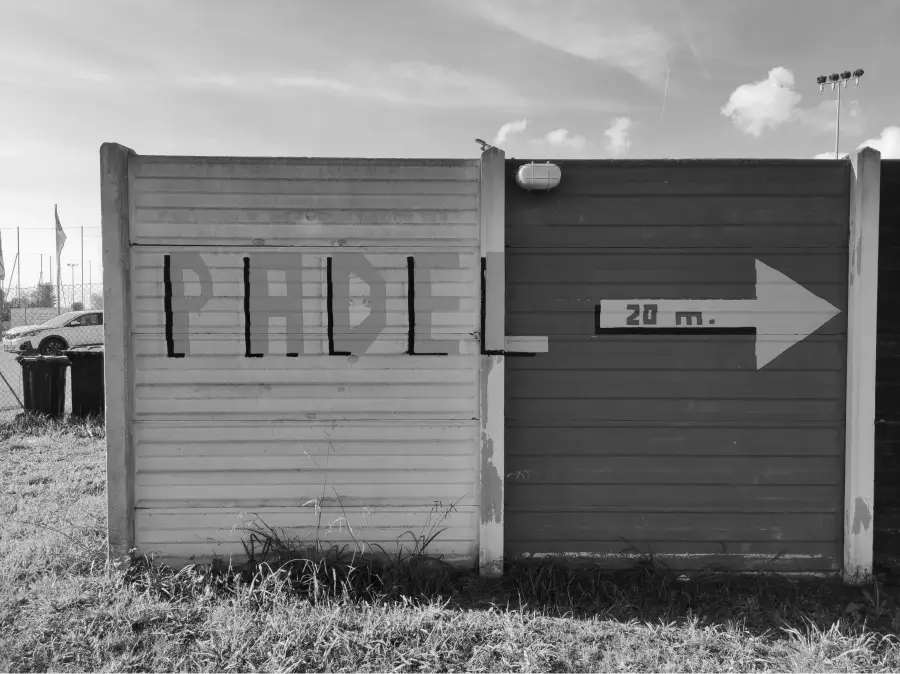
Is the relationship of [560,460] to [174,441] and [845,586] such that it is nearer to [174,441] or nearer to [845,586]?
[845,586]

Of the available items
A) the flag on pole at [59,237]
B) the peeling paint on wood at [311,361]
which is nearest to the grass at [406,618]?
the peeling paint on wood at [311,361]

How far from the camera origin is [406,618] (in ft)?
9.98

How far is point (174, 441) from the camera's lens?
360 centimetres

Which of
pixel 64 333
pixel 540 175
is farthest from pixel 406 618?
pixel 64 333

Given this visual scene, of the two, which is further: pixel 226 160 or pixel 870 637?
pixel 226 160

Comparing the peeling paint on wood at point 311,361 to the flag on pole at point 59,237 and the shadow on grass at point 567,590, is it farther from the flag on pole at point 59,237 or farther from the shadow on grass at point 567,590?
the flag on pole at point 59,237

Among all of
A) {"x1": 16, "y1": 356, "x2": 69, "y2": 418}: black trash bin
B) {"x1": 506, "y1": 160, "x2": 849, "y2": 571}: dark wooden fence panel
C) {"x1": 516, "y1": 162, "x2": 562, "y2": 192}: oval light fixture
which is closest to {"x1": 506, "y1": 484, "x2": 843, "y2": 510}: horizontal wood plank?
{"x1": 506, "y1": 160, "x2": 849, "y2": 571}: dark wooden fence panel

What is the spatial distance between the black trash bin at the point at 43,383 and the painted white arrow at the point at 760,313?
24.9 ft

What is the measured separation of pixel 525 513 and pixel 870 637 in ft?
6.37

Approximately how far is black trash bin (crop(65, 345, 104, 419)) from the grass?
13.8 ft

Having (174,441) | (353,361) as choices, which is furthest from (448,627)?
(174,441)

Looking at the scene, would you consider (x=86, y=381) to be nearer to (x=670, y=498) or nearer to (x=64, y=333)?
(x=670, y=498)

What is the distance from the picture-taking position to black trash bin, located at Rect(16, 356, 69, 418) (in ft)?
24.7

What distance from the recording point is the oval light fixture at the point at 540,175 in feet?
11.5
